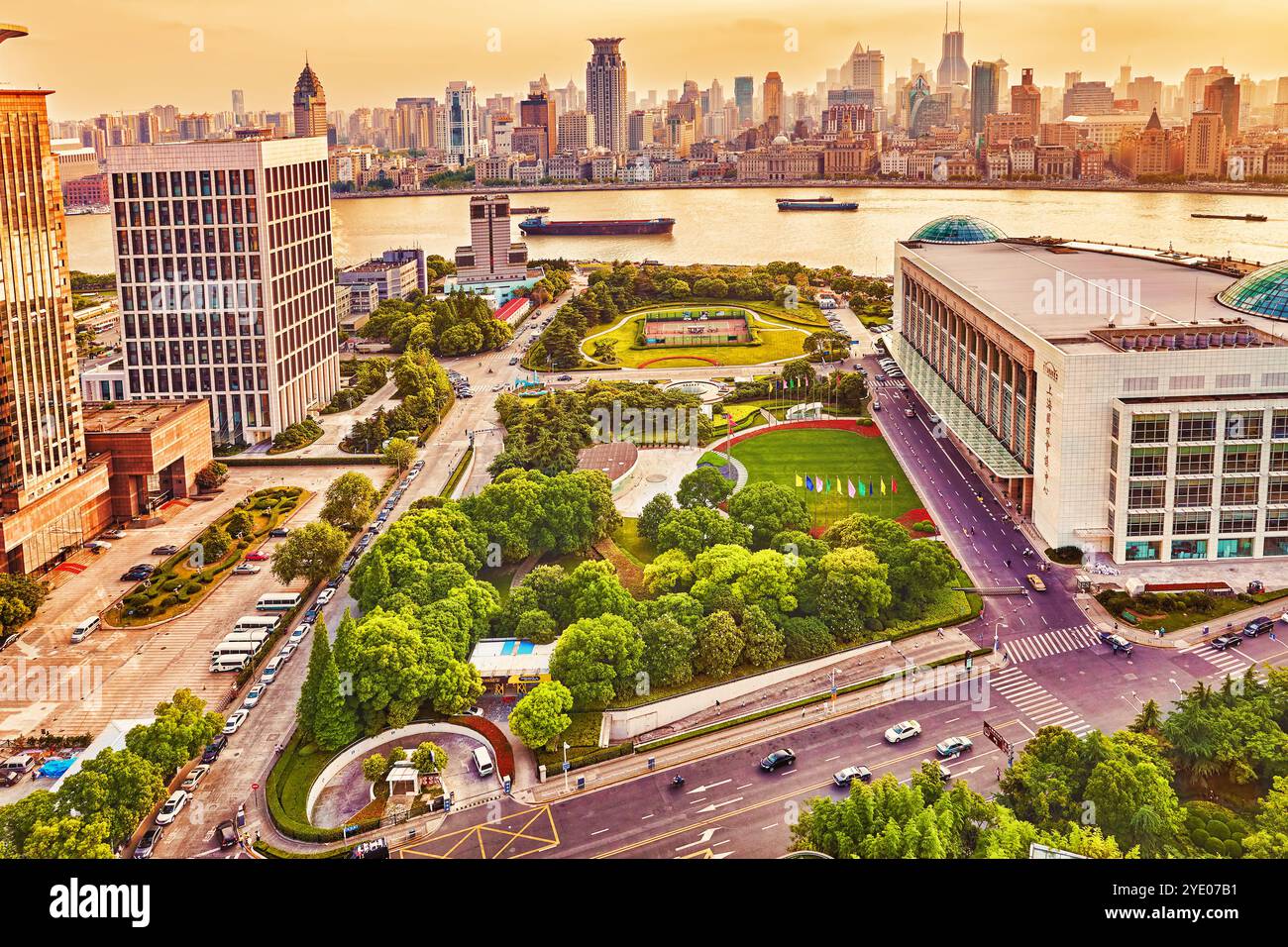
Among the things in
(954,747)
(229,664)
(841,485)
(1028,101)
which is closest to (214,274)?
(229,664)

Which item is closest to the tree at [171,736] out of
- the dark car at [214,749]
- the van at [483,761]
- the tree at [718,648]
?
the dark car at [214,749]

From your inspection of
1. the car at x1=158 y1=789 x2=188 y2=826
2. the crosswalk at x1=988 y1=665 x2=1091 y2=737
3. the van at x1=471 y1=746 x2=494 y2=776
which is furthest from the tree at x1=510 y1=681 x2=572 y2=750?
the crosswalk at x1=988 y1=665 x2=1091 y2=737

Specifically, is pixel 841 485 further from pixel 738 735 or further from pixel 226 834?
pixel 226 834

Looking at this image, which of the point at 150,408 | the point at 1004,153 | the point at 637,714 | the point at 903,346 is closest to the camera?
the point at 637,714

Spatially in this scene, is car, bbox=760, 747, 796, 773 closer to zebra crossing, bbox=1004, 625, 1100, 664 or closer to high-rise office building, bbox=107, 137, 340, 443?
zebra crossing, bbox=1004, 625, 1100, 664
